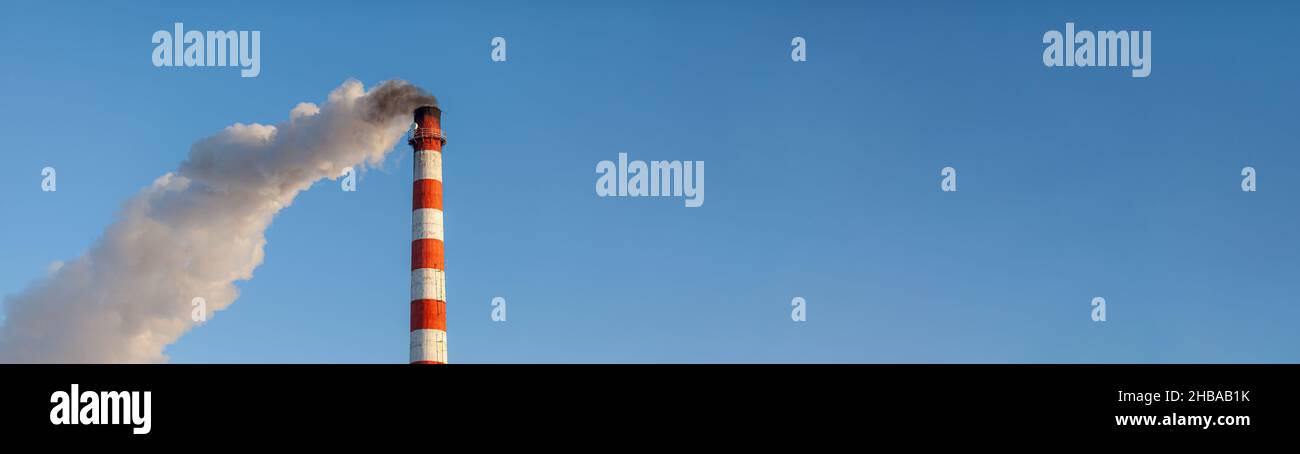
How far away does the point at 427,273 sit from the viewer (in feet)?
189

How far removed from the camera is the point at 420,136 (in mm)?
59625

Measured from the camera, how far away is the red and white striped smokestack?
57312 mm

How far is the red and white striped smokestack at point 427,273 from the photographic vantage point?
5731 centimetres
